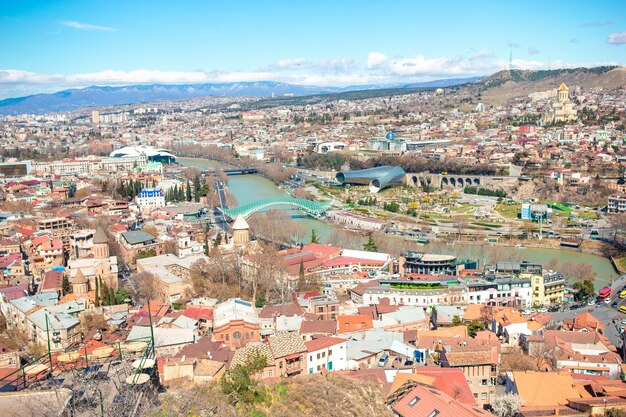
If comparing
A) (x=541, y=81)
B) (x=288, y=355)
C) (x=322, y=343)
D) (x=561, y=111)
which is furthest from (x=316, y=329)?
→ (x=541, y=81)

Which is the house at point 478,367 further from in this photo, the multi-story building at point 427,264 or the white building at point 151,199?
the white building at point 151,199

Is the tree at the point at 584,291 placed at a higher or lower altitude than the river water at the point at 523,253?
higher

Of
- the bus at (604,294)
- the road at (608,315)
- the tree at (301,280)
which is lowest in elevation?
the bus at (604,294)

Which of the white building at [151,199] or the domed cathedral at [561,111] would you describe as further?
the domed cathedral at [561,111]

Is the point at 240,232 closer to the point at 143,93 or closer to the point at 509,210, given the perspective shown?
the point at 509,210

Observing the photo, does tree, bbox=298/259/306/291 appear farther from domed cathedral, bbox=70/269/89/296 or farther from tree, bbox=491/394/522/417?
tree, bbox=491/394/522/417

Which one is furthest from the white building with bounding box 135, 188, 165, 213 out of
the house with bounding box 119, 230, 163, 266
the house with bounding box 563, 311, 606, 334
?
the house with bounding box 563, 311, 606, 334

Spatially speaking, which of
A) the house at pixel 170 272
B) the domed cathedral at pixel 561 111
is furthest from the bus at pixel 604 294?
the domed cathedral at pixel 561 111

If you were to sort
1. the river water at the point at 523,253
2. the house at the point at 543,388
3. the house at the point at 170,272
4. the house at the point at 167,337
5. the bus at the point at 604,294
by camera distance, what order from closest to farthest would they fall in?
the house at the point at 543,388 → the house at the point at 167,337 → the house at the point at 170,272 → the bus at the point at 604,294 → the river water at the point at 523,253
